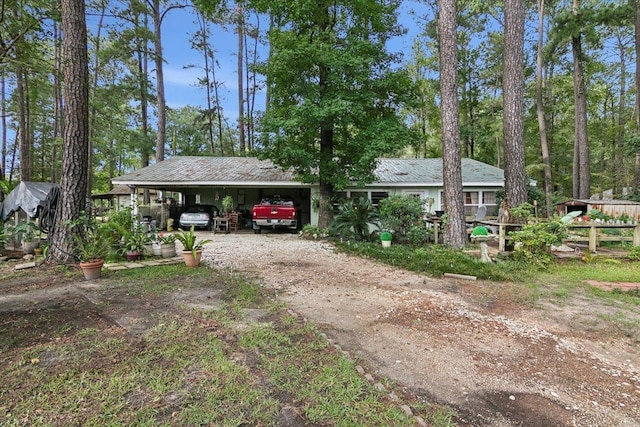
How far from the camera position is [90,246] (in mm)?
5457

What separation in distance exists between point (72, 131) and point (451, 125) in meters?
8.37

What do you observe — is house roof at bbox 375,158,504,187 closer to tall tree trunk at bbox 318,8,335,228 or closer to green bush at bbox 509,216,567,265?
tall tree trunk at bbox 318,8,335,228

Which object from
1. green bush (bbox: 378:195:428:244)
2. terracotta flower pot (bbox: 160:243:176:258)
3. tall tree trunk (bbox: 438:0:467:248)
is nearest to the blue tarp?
terracotta flower pot (bbox: 160:243:176:258)

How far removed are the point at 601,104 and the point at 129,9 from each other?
29.8 m

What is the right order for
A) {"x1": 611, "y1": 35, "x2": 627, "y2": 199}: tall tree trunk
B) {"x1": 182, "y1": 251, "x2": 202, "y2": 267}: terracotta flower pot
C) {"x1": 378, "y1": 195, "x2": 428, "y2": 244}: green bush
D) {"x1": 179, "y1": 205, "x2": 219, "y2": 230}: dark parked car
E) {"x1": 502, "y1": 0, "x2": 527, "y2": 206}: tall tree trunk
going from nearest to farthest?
{"x1": 182, "y1": 251, "x2": 202, "y2": 267}: terracotta flower pot, {"x1": 502, "y1": 0, "x2": 527, "y2": 206}: tall tree trunk, {"x1": 378, "y1": 195, "x2": 428, "y2": 244}: green bush, {"x1": 179, "y1": 205, "x2": 219, "y2": 230}: dark parked car, {"x1": 611, "y1": 35, "x2": 627, "y2": 199}: tall tree trunk

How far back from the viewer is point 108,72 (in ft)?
59.4

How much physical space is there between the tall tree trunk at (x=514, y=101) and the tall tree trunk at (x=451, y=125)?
1537 mm

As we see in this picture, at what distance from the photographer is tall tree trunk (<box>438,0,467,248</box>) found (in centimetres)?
762

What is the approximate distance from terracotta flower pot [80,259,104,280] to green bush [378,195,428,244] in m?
6.92

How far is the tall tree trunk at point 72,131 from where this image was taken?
20.0ft

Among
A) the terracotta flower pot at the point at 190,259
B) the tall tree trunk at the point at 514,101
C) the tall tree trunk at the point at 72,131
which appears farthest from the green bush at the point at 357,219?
the tall tree trunk at the point at 72,131

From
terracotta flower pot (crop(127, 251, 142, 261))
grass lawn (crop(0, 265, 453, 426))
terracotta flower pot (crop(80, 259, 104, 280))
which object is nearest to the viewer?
grass lawn (crop(0, 265, 453, 426))

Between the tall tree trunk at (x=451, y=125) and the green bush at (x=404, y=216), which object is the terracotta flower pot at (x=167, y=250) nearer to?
the green bush at (x=404, y=216)

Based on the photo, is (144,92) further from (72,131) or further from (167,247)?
(167,247)
